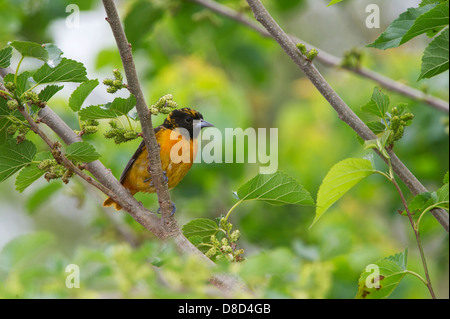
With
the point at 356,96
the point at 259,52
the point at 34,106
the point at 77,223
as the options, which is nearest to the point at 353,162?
the point at 34,106

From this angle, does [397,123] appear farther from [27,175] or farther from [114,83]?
[27,175]

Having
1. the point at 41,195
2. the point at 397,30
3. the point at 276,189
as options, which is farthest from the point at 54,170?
the point at 41,195

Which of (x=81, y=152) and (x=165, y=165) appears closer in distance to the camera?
(x=81, y=152)

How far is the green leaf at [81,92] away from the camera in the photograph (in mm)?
2172

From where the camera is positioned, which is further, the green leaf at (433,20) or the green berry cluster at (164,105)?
the green berry cluster at (164,105)

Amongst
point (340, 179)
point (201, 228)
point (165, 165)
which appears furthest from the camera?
point (165, 165)

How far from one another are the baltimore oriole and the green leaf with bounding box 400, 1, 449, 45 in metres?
2.09

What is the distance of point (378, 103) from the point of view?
85.2 inches

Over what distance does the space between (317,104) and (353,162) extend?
460 cm

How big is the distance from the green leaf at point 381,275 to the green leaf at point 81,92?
1267mm

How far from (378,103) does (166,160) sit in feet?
6.99

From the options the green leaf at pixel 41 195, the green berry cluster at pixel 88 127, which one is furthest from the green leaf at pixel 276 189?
the green leaf at pixel 41 195

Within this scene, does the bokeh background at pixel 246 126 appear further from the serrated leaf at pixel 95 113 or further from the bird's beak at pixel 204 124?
the serrated leaf at pixel 95 113

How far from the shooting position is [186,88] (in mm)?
5551
